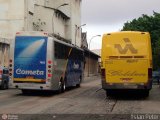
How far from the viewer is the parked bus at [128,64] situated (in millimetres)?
24672

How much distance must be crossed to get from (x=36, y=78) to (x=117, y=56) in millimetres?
5589

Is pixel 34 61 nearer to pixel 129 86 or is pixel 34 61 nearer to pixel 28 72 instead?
pixel 28 72

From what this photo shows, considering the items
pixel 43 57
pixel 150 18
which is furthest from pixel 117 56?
pixel 150 18

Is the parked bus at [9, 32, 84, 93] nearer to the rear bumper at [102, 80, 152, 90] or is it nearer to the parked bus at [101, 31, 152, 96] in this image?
the parked bus at [101, 31, 152, 96]

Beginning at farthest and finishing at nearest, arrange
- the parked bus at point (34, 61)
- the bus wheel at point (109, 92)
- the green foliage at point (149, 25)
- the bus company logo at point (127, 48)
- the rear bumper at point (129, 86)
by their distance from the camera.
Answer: the green foliage at point (149, 25)
the parked bus at point (34, 61)
the bus wheel at point (109, 92)
the bus company logo at point (127, 48)
the rear bumper at point (129, 86)

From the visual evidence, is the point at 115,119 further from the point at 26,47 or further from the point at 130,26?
the point at 130,26

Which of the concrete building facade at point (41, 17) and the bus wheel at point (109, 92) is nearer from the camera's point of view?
the bus wheel at point (109, 92)

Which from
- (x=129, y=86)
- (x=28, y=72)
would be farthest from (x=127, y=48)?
(x=28, y=72)

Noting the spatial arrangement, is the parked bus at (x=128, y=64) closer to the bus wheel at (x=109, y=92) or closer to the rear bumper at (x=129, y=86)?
the rear bumper at (x=129, y=86)

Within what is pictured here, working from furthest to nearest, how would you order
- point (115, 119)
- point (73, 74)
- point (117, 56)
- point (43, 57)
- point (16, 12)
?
Answer: point (16, 12) < point (73, 74) < point (43, 57) < point (117, 56) < point (115, 119)

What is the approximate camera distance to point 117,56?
81.7ft

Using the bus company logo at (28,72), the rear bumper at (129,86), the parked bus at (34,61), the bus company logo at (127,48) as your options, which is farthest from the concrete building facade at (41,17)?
the rear bumper at (129,86)

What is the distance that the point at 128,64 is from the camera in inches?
976

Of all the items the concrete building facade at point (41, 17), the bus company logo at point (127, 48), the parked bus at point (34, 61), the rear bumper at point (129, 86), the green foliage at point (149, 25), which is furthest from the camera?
the green foliage at point (149, 25)
